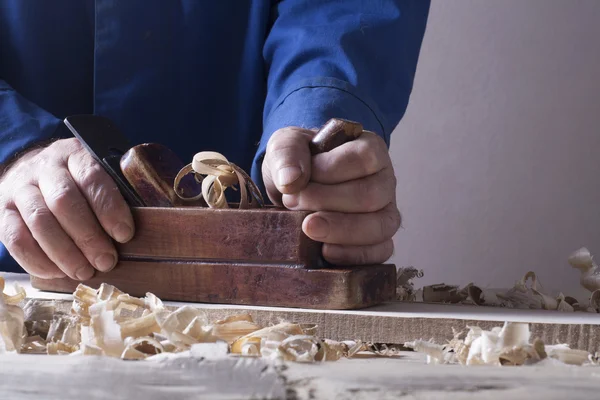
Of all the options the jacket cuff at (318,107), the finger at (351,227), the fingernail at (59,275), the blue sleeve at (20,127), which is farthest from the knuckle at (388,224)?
the blue sleeve at (20,127)

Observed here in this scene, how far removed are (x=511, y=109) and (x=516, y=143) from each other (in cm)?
12

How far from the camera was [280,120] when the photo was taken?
129 centimetres

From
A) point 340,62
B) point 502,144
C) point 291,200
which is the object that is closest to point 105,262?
point 291,200

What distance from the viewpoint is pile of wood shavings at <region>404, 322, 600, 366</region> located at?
62 centimetres

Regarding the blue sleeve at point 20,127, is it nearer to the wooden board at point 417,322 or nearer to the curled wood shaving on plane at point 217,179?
the curled wood shaving on plane at point 217,179

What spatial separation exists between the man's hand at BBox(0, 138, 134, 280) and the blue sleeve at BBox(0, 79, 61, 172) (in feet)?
0.59

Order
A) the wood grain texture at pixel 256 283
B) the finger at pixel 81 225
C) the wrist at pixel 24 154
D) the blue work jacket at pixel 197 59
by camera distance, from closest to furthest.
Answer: the wood grain texture at pixel 256 283
the finger at pixel 81 225
the wrist at pixel 24 154
the blue work jacket at pixel 197 59

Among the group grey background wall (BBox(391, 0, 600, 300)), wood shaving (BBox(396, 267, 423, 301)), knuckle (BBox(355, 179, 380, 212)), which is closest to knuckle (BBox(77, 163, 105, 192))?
knuckle (BBox(355, 179, 380, 212))

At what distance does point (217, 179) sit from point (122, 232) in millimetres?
153

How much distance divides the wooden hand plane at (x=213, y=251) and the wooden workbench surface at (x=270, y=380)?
429 mm

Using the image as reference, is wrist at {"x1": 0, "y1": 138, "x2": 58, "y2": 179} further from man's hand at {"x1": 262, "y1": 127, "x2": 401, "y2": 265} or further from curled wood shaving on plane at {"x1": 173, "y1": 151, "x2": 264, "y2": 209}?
man's hand at {"x1": 262, "y1": 127, "x2": 401, "y2": 265}

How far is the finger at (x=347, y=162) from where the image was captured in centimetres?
101

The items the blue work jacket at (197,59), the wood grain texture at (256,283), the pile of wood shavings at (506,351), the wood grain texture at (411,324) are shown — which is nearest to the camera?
the pile of wood shavings at (506,351)

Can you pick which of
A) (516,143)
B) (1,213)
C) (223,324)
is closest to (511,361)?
(223,324)
